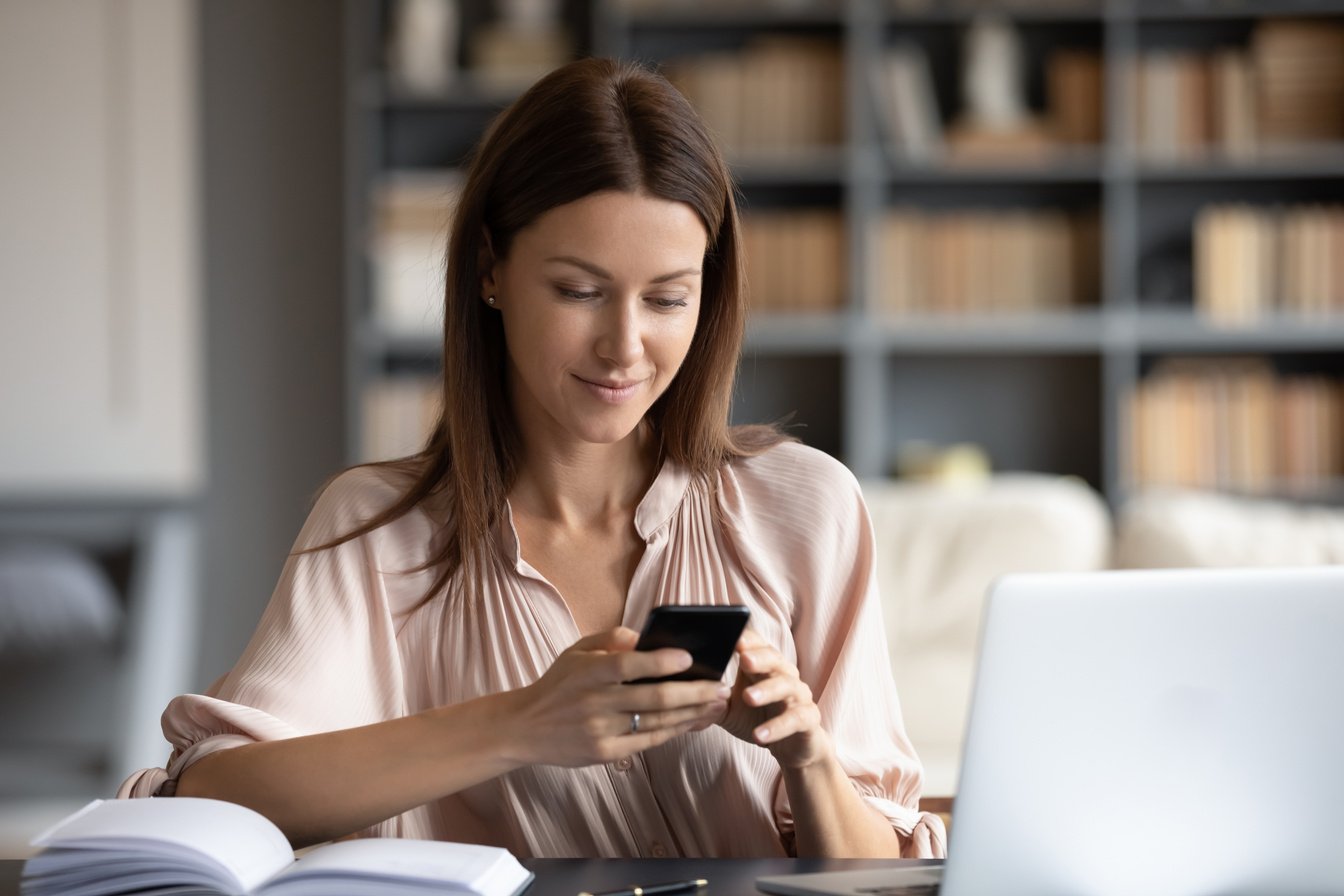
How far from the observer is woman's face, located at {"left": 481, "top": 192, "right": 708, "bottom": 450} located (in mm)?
1352

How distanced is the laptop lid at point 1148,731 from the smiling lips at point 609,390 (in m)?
0.56

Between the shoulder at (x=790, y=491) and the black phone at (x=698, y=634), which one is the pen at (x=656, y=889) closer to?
the black phone at (x=698, y=634)

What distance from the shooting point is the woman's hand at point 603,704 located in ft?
3.57

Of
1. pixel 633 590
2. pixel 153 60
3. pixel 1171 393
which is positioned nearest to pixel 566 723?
pixel 633 590

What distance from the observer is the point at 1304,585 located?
3.00ft

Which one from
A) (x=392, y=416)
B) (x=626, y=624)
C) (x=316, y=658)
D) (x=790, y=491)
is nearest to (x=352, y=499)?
(x=316, y=658)

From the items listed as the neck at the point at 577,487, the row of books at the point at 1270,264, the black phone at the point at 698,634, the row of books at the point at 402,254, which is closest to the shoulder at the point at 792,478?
the neck at the point at 577,487

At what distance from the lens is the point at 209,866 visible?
998mm

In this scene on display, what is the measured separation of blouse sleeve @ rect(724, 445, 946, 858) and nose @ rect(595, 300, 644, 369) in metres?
0.24

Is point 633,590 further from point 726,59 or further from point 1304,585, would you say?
point 726,59

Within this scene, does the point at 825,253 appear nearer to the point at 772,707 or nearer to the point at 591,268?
the point at 591,268

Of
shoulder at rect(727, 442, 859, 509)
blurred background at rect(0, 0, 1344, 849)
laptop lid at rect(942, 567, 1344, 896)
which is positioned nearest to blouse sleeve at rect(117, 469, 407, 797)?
shoulder at rect(727, 442, 859, 509)

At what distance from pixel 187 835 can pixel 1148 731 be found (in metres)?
0.62

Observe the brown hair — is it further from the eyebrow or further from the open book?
the open book
